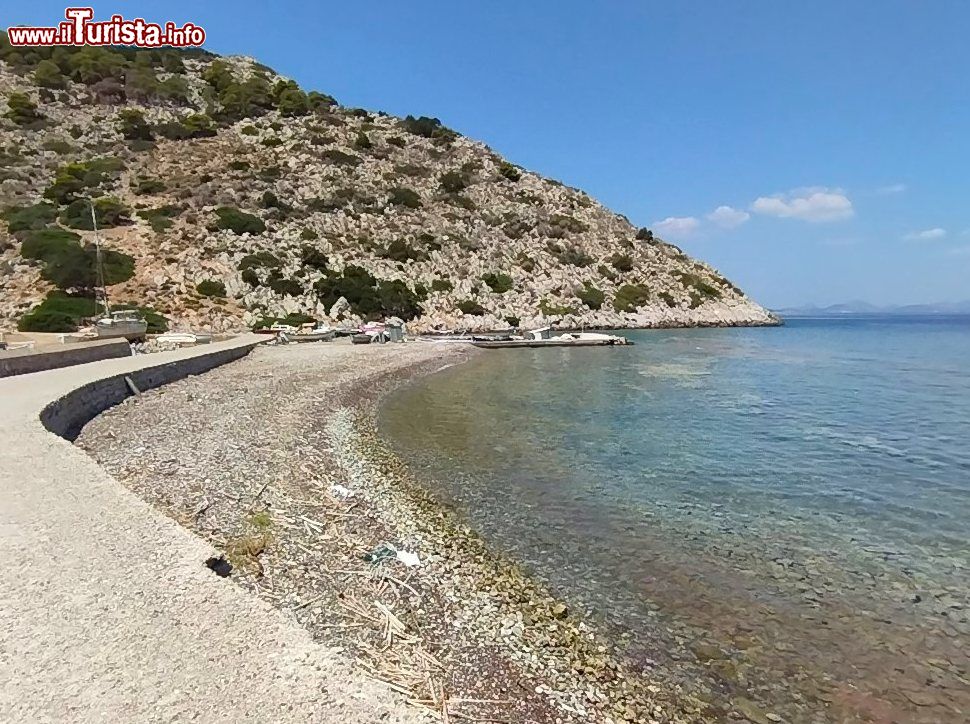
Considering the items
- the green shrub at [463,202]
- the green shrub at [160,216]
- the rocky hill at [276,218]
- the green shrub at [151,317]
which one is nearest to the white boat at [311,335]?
the rocky hill at [276,218]

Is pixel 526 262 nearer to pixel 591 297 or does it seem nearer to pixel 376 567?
pixel 591 297

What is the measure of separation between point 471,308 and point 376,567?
49.0m

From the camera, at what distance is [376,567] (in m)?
6.70

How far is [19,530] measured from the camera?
571cm

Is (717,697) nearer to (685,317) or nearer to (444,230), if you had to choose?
(444,230)

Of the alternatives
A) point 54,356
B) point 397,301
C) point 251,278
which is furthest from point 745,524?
point 251,278

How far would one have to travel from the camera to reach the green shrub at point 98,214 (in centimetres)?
4891

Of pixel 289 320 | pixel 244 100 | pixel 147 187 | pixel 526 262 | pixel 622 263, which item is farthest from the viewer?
pixel 244 100

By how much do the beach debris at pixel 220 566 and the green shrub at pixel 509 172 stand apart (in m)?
78.5

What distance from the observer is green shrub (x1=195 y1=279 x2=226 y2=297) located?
4528cm

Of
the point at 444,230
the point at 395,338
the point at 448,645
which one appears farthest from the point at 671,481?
the point at 444,230

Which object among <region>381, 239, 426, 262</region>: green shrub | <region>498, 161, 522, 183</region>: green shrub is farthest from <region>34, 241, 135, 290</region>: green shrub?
<region>498, 161, 522, 183</region>: green shrub

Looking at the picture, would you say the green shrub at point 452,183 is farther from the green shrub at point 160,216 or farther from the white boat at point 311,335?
the white boat at point 311,335

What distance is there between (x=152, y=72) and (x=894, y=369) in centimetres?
9567
